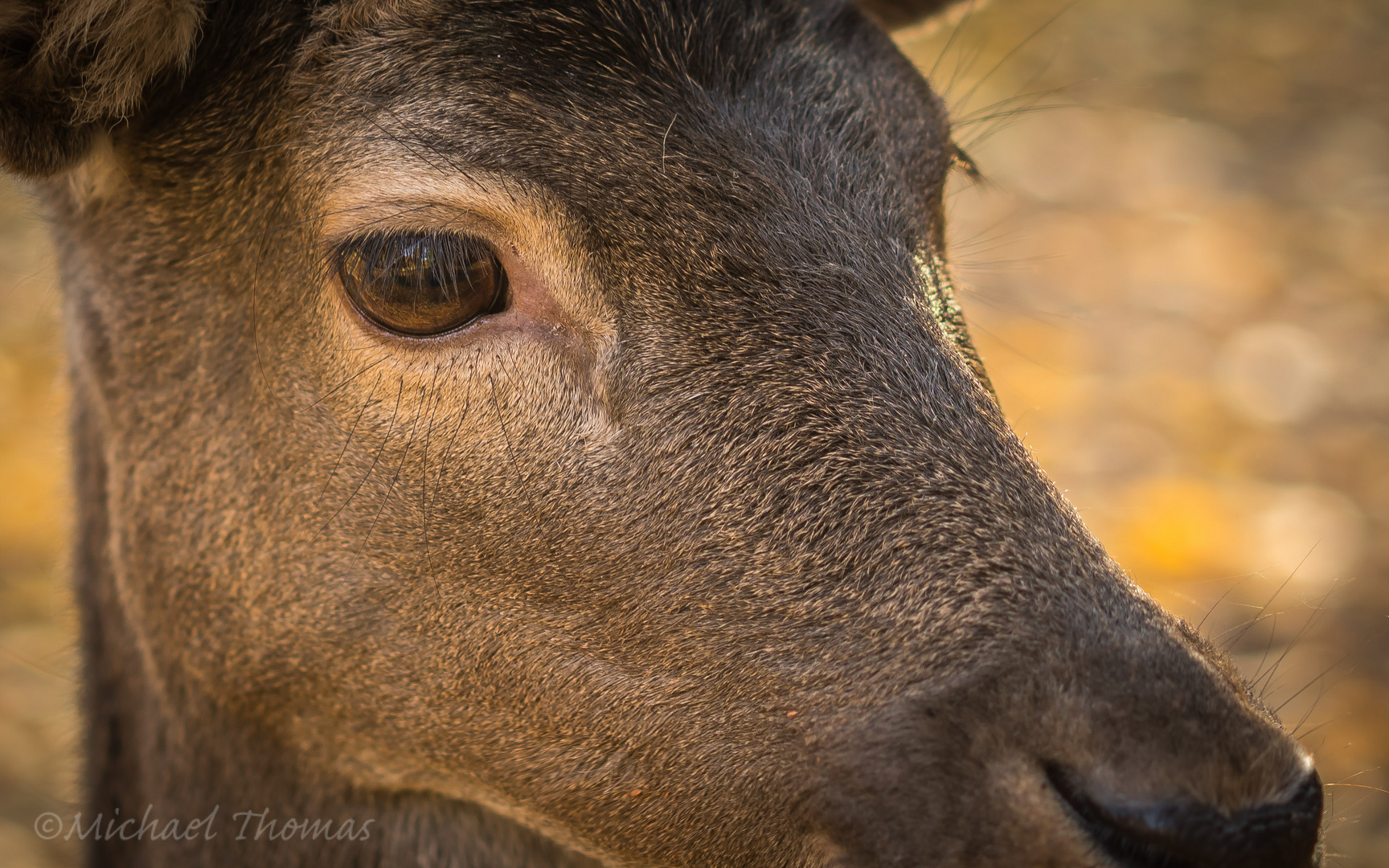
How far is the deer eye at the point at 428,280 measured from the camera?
285 cm

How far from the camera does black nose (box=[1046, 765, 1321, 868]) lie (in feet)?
7.16

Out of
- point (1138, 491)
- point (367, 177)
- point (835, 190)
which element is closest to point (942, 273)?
point (835, 190)

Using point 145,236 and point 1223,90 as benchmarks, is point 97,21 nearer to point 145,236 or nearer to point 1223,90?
point 145,236

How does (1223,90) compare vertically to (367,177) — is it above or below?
above

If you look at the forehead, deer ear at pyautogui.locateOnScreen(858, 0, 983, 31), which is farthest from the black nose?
deer ear at pyautogui.locateOnScreen(858, 0, 983, 31)

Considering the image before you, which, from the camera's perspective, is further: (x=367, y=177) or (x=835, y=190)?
(x=835, y=190)

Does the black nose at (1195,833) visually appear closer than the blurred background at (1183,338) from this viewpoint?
Yes

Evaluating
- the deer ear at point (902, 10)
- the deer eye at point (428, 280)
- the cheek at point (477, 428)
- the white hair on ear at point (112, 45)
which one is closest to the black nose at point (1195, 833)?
the cheek at point (477, 428)

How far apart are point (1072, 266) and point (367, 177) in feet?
25.5

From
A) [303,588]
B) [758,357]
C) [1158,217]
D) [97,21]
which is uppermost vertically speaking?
[1158,217]

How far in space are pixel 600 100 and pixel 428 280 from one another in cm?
61

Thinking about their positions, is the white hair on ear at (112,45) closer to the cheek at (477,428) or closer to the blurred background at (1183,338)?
the cheek at (477,428)

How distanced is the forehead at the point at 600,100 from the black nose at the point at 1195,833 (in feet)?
5.14

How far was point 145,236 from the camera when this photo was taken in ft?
10.5
